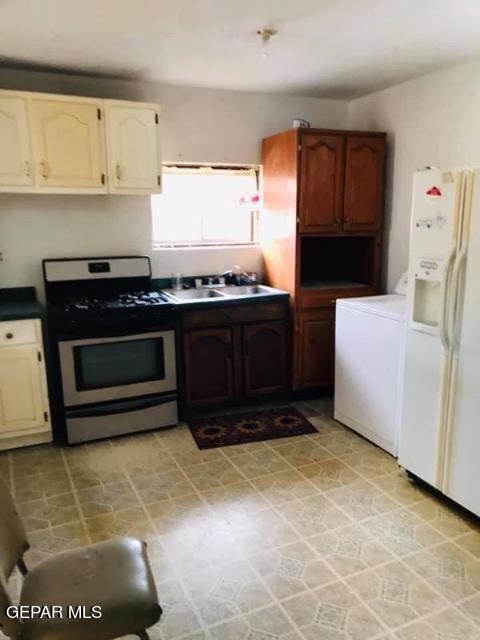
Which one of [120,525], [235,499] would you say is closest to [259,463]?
[235,499]

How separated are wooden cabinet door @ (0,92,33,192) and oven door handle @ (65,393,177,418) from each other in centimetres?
144

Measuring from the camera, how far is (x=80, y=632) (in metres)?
1.27

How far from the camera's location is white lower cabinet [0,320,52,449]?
299 centimetres

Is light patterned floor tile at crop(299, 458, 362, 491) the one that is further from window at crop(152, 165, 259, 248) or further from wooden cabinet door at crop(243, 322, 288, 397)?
window at crop(152, 165, 259, 248)

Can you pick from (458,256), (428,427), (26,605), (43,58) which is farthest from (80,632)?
(43,58)

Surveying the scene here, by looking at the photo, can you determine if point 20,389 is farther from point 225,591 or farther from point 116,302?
point 225,591

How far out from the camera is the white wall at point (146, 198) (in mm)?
3408

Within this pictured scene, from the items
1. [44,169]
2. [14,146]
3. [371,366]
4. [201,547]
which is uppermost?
[14,146]

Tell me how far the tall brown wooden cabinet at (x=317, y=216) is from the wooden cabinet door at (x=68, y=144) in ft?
4.32

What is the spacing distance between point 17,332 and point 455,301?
8.01 ft

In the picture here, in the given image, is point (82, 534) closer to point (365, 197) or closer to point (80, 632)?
point (80, 632)

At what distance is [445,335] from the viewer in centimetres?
231

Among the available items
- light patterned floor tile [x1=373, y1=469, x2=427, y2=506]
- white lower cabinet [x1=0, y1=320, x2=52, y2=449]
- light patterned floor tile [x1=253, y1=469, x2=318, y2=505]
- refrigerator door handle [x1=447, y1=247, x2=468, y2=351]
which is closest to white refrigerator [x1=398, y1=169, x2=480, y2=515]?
refrigerator door handle [x1=447, y1=247, x2=468, y2=351]

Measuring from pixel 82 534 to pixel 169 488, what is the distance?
20.9 inches
